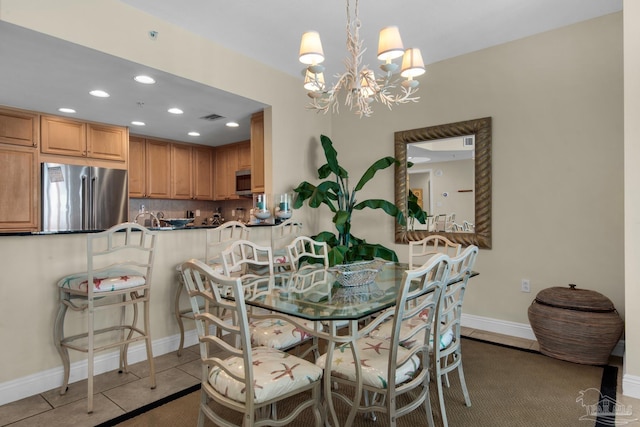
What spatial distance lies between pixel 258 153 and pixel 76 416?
9.61 ft

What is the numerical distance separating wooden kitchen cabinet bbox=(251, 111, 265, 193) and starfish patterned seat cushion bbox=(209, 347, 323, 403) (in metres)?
2.73

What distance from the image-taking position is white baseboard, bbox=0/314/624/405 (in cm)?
228

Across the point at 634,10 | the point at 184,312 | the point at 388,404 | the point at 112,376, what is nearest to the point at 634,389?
the point at 388,404

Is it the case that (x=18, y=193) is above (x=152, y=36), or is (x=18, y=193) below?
below

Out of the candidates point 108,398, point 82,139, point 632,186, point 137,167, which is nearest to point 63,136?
point 82,139

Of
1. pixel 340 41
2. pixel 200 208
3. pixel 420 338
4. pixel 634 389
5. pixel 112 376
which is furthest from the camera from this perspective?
pixel 200 208

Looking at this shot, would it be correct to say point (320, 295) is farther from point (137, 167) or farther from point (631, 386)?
point (137, 167)

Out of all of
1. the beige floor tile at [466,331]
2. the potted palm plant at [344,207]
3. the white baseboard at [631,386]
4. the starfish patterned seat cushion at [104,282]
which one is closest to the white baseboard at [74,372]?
the starfish patterned seat cushion at [104,282]

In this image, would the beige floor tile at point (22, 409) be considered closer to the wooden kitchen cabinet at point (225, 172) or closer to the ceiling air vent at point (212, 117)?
the ceiling air vent at point (212, 117)

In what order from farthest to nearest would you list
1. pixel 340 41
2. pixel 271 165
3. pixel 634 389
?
pixel 271 165, pixel 340 41, pixel 634 389

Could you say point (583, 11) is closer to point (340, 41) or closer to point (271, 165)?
point (340, 41)

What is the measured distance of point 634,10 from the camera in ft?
7.44

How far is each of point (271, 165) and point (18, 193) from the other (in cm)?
292

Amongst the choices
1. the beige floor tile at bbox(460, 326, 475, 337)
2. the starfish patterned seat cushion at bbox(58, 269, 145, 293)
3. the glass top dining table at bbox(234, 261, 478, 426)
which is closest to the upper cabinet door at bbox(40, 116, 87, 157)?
the starfish patterned seat cushion at bbox(58, 269, 145, 293)
